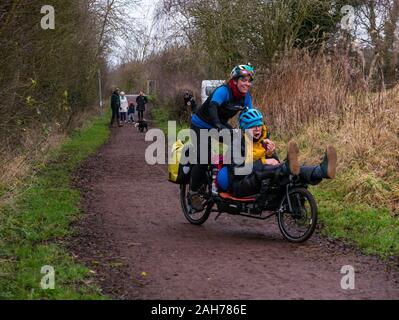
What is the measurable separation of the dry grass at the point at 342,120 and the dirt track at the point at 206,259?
A: 1831mm

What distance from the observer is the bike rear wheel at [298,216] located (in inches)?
296

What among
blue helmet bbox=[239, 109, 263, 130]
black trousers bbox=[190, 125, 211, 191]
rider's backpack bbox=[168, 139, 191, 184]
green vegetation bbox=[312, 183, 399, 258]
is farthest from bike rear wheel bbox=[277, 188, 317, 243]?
rider's backpack bbox=[168, 139, 191, 184]

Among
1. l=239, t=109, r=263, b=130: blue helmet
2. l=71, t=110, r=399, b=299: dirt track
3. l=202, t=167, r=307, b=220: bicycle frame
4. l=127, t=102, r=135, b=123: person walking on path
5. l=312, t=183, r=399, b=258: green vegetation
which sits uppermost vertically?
l=127, t=102, r=135, b=123: person walking on path

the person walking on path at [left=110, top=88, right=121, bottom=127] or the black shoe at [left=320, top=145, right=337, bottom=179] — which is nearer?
the black shoe at [left=320, top=145, right=337, bottom=179]

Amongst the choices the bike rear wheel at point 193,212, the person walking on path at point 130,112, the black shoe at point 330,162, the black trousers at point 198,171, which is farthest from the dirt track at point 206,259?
the person walking on path at point 130,112

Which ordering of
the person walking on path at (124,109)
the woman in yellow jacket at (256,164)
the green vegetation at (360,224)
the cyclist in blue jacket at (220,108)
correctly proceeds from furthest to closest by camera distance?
the person walking on path at (124,109)
the cyclist in blue jacket at (220,108)
the woman in yellow jacket at (256,164)
the green vegetation at (360,224)

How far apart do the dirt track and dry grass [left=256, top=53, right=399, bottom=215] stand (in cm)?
183

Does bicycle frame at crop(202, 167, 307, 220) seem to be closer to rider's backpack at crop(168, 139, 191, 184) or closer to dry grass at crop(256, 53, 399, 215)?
rider's backpack at crop(168, 139, 191, 184)

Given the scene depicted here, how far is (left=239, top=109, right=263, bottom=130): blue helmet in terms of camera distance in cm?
800

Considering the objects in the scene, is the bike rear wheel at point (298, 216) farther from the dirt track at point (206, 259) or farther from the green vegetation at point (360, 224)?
the green vegetation at point (360, 224)

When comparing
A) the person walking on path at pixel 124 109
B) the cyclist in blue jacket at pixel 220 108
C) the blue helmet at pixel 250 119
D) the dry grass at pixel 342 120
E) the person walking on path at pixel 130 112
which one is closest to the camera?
the blue helmet at pixel 250 119

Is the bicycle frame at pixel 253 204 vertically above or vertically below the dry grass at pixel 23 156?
below
